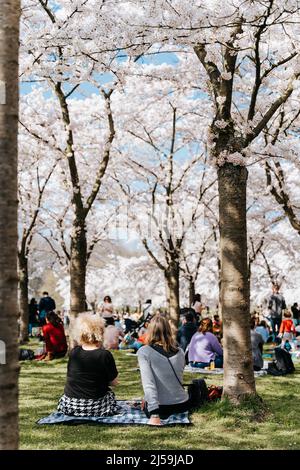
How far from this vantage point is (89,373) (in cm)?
686

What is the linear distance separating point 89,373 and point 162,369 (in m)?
0.92

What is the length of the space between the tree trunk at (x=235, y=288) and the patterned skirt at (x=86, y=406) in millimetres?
1623

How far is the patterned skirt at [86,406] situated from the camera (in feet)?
22.9

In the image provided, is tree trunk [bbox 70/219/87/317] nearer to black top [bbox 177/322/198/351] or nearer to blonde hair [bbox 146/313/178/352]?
black top [bbox 177/322/198/351]

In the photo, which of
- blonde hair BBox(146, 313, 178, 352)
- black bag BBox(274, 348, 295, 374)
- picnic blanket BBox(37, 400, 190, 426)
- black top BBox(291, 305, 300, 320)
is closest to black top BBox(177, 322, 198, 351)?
black bag BBox(274, 348, 295, 374)

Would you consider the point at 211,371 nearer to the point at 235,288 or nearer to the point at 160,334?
the point at 235,288

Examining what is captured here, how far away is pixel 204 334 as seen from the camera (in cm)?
1152

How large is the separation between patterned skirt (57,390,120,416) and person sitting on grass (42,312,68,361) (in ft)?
21.2

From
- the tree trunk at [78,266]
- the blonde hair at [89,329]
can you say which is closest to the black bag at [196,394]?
the blonde hair at [89,329]

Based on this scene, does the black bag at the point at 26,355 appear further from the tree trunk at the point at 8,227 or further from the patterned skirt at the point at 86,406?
the tree trunk at the point at 8,227

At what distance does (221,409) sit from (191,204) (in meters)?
19.3
